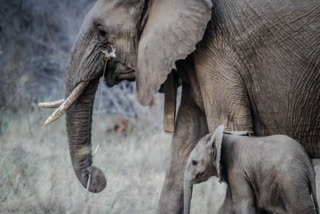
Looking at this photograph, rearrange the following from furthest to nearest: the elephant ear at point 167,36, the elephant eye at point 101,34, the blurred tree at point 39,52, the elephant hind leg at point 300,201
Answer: the blurred tree at point 39,52 → the elephant eye at point 101,34 → the elephant ear at point 167,36 → the elephant hind leg at point 300,201

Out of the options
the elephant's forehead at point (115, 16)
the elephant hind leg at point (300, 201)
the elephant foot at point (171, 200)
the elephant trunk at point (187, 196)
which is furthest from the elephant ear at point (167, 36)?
the elephant hind leg at point (300, 201)

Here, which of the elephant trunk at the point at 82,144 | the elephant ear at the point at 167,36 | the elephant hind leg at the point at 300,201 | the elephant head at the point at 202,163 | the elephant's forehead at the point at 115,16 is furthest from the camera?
the elephant trunk at the point at 82,144

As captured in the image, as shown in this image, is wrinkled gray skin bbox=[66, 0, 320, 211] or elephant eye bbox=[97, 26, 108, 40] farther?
elephant eye bbox=[97, 26, 108, 40]

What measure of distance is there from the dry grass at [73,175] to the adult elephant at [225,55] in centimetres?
110

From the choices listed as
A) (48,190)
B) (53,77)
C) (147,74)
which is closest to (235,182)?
(147,74)

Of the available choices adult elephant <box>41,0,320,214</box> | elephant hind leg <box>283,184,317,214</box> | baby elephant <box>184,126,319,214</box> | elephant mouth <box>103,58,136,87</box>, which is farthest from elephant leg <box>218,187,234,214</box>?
elephant mouth <box>103,58,136,87</box>

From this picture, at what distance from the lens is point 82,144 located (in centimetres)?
621

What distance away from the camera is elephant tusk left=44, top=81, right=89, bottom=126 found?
5.96 m

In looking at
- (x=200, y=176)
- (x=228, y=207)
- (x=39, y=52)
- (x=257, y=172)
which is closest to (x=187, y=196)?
(x=200, y=176)

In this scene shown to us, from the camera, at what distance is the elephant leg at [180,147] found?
6379 mm

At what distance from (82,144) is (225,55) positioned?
1.28m

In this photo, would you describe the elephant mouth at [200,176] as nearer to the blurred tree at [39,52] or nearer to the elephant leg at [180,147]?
the elephant leg at [180,147]

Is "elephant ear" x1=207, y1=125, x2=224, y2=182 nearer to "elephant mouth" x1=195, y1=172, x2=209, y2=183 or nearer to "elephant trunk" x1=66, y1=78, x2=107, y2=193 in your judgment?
"elephant mouth" x1=195, y1=172, x2=209, y2=183

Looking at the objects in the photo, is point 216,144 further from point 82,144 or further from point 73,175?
point 73,175
